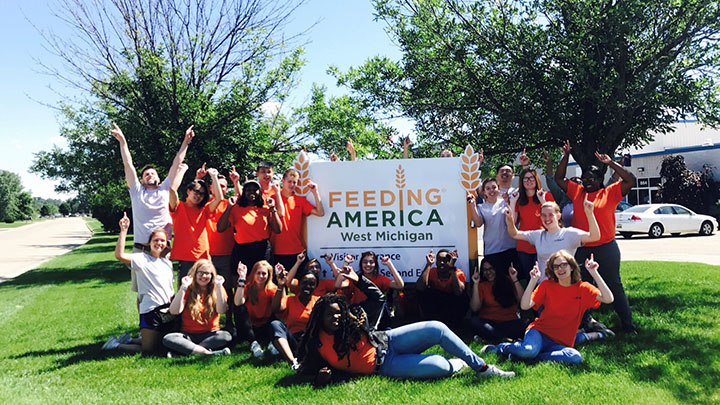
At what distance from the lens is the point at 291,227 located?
6547 mm

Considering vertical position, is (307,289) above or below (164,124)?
below

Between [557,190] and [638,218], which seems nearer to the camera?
[557,190]

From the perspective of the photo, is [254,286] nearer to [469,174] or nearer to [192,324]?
[192,324]

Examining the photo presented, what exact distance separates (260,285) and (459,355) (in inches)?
95.4

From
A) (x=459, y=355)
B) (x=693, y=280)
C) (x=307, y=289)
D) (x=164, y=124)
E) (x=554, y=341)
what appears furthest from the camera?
(x=164, y=124)

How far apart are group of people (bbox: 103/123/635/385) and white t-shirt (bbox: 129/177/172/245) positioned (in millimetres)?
12

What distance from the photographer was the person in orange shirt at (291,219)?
21.3ft

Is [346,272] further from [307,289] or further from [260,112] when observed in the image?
[260,112]

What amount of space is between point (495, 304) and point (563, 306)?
3.41 feet

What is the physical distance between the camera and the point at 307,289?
5.63 metres

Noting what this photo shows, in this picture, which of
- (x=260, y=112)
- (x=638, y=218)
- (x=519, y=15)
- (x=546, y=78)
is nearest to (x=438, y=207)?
(x=546, y=78)

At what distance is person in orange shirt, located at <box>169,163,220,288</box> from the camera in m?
6.19

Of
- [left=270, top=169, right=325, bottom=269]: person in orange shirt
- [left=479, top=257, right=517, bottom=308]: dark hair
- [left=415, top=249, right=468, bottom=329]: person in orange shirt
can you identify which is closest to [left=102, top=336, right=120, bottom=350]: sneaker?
[left=270, top=169, right=325, bottom=269]: person in orange shirt

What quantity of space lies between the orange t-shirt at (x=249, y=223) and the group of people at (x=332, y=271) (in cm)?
1
